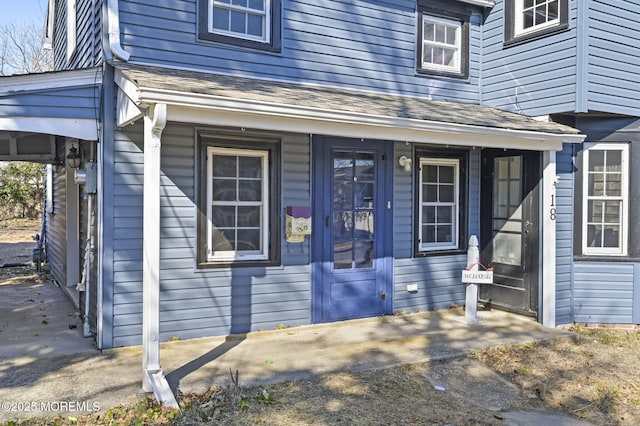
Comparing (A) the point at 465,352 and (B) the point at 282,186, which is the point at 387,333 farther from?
(B) the point at 282,186

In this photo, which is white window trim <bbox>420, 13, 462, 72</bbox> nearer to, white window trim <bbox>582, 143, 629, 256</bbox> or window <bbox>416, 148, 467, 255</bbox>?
window <bbox>416, 148, 467, 255</bbox>

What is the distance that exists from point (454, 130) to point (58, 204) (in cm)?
759

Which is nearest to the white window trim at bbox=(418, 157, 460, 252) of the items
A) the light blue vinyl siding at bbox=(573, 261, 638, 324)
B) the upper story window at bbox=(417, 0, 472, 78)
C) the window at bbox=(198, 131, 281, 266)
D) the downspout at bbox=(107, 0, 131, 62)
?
the upper story window at bbox=(417, 0, 472, 78)

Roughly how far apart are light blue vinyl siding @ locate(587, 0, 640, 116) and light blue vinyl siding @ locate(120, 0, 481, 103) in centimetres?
178

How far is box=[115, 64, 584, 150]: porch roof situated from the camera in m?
4.39

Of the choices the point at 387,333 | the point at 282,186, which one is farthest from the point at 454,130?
the point at 387,333

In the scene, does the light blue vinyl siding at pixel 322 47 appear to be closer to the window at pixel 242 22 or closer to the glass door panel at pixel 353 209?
the window at pixel 242 22

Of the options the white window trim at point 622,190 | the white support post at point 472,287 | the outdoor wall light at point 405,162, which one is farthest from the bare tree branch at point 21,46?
the white window trim at point 622,190

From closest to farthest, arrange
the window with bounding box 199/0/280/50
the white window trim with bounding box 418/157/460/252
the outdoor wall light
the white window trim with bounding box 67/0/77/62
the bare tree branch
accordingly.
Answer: the window with bounding box 199/0/280/50
the outdoor wall light
the white window trim with bounding box 418/157/460/252
the white window trim with bounding box 67/0/77/62
the bare tree branch

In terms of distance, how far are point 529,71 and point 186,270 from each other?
5.35 m

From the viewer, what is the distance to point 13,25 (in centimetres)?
2562

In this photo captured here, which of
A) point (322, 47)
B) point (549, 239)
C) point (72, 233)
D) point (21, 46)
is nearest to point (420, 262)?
point (549, 239)

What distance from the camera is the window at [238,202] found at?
5.77 meters

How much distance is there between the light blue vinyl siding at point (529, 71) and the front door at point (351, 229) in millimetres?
2106
